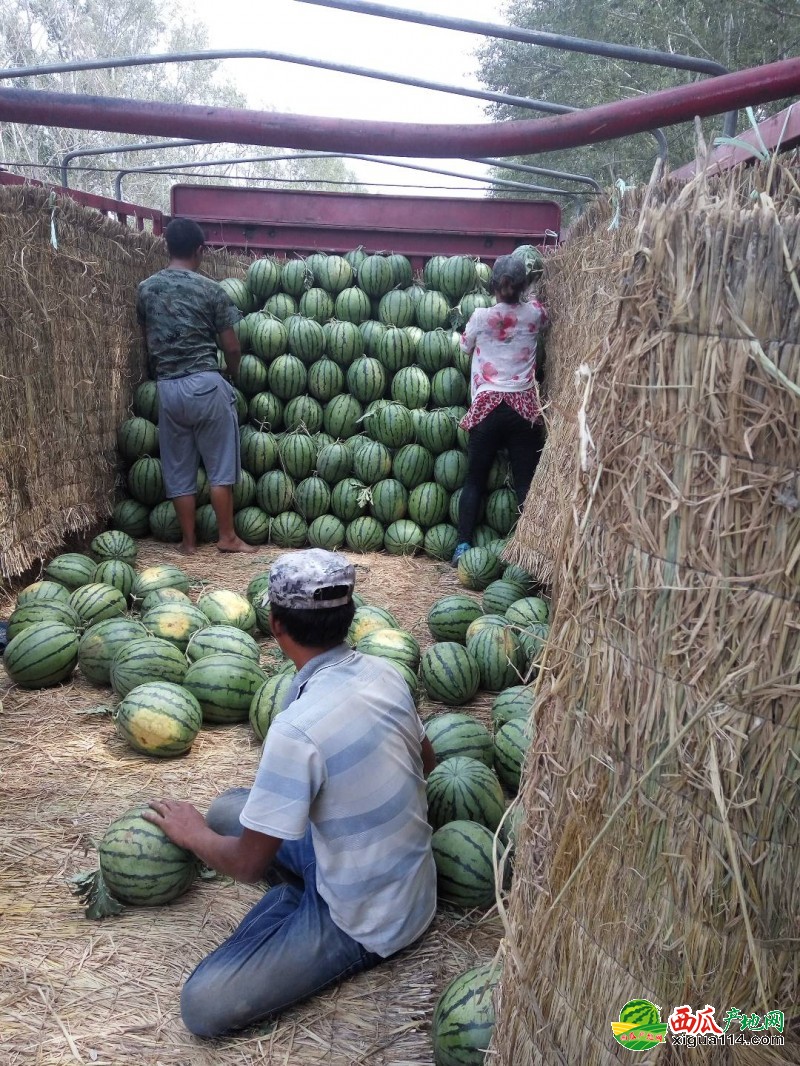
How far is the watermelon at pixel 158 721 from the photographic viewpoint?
3533 mm

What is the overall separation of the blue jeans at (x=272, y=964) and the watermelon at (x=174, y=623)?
2039 mm

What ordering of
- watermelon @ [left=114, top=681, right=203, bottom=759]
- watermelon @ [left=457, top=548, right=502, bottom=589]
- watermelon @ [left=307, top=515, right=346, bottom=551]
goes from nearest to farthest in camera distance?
watermelon @ [left=114, top=681, right=203, bottom=759]
watermelon @ [left=457, top=548, right=502, bottom=589]
watermelon @ [left=307, top=515, right=346, bottom=551]

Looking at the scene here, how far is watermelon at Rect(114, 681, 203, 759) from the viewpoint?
3.53 meters

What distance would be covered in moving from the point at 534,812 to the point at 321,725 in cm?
71

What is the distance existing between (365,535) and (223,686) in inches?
122

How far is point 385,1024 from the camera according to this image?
7.43ft

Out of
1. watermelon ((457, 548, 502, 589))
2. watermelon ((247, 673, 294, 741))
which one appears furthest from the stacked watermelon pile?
watermelon ((247, 673, 294, 741))

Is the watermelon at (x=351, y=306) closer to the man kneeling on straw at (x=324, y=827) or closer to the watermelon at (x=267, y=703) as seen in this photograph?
the watermelon at (x=267, y=703)

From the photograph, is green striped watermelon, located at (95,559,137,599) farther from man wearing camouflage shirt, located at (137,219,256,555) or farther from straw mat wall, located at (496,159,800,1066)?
straw mat wall, located at (496,159,800,1066)

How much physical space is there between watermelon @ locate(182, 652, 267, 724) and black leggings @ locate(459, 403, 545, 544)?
288 centimetres

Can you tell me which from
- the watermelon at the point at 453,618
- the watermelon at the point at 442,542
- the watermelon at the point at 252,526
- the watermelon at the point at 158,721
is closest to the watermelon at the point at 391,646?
the watermelon at the point at 453,618

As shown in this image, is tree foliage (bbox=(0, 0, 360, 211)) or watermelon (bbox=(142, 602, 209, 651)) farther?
tree foliage (bbox=(0, 0, 360, 211))

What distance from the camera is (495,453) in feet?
21.1

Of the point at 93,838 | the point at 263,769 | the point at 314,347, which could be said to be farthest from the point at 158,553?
the point at 263,769
